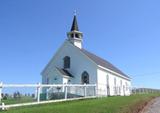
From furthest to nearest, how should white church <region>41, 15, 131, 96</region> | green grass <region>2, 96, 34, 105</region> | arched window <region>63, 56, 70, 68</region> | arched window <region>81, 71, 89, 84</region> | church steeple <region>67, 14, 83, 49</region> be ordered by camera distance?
church steeple <region>67, 14, 83, 49</region> < arched window <region>63, 56, 70, 68</region> < arched window <region>81, 71, 89, 84</region> < white church <region>41, 15, 131, 96</region> < green grass <region>2, 96, 34, 105</region>

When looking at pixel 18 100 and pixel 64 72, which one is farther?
pixel 64 72

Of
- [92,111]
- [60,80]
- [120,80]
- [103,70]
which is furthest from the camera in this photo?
[120,80]

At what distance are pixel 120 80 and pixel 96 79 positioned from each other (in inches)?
505

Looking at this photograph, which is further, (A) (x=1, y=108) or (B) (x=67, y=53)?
(B) (x=67, y=53)

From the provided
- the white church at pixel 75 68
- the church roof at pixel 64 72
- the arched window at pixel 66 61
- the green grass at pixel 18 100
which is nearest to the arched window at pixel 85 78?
the white church at pixel 75 68

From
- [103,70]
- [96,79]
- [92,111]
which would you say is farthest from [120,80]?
[92,111]

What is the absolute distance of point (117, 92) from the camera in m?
41.3

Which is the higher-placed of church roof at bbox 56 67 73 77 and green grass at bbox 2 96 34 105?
church roof at bbox 56 67 73 77

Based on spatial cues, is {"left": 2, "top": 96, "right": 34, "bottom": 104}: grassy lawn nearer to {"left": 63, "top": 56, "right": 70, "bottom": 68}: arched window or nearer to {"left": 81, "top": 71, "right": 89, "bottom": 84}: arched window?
{"left": 81, "top": 71, "right": 89, "bottom": 84}: arched window

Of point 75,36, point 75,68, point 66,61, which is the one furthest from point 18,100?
point 75,36

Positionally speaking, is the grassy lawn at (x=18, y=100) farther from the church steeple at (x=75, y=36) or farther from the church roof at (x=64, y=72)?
the church steeple at (x=75, y=36)

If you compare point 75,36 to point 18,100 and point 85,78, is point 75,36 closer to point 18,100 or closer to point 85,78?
point 85,78

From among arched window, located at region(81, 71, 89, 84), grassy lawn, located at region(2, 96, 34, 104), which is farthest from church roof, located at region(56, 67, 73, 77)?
grassy lawn, located at region(2, 96, 34, 104)

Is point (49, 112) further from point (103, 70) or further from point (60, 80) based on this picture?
point (103, 70)
